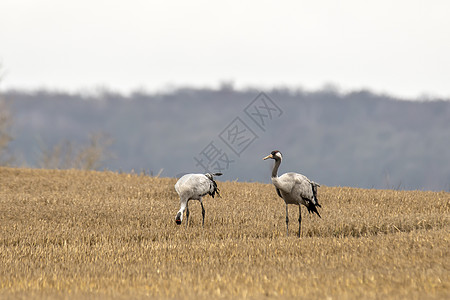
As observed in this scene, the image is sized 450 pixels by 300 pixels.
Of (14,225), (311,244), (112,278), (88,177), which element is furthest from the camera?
(88,177)

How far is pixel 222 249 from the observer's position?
10414 millimetres

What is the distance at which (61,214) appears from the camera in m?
16.0

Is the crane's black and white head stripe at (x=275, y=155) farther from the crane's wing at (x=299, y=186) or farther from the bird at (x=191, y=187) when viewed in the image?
the bird at (x=191, y=187)

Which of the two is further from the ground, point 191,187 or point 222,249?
point 191,187

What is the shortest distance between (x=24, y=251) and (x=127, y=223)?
4.09m

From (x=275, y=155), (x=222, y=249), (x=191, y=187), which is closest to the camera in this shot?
(x=222, y=249)

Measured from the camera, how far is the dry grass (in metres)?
7.33

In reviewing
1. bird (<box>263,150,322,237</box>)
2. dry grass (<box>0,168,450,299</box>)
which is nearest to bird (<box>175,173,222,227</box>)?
dry grass (<box>0,168,450,299</box>)

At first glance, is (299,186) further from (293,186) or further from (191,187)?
(191,187)

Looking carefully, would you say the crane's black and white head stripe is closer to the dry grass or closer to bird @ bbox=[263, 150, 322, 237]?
bird @ bbox=[263, 150, 322, 237]

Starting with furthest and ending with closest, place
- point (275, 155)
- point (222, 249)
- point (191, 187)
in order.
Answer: point (191, 187) → point (275, 155) → point (222, 249)

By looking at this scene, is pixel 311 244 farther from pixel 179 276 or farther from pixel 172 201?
pixel 172 201

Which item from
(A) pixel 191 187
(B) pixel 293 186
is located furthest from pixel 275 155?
(A) pixel 191 187

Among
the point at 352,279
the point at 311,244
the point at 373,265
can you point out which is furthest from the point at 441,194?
the point at 352,279
